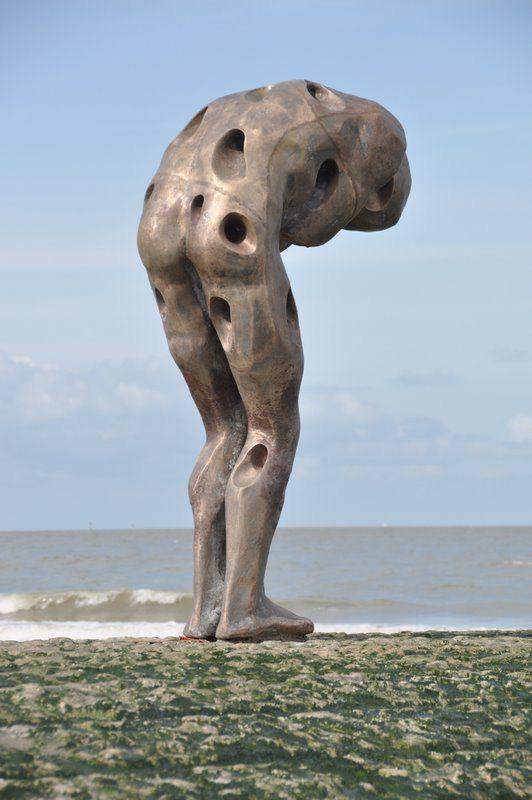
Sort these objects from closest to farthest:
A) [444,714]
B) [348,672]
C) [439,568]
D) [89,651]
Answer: [444,714] → [348,672] → [89,651] → [439,568]

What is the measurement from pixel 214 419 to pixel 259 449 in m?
0.45

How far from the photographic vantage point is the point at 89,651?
5.68 meters

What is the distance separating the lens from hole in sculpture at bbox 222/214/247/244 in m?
6.32

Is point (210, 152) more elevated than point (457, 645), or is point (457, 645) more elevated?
point (210, 152)

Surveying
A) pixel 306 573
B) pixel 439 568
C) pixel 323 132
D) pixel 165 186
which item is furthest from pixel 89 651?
pixel 439 568

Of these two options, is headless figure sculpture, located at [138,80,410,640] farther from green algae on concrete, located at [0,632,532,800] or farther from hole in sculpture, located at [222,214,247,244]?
green algae on concrete, located at [0,632,532,800]

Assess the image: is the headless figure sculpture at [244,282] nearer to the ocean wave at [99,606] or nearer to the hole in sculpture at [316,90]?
the hole in sculpture at [316,90]

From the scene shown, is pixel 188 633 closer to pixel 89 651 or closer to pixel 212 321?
pixel 89 651

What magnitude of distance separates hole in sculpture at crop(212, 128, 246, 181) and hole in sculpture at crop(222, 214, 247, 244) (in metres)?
0.26

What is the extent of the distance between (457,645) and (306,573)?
81.0 feet

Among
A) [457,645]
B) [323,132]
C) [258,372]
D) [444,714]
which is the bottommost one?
[444,714]

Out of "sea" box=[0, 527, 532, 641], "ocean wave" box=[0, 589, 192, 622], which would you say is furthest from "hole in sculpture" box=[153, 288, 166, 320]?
"ocean wave" box=[0, 589, 192, 622]

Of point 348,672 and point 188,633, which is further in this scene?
point 188,633

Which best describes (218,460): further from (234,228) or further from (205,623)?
(234,228)
